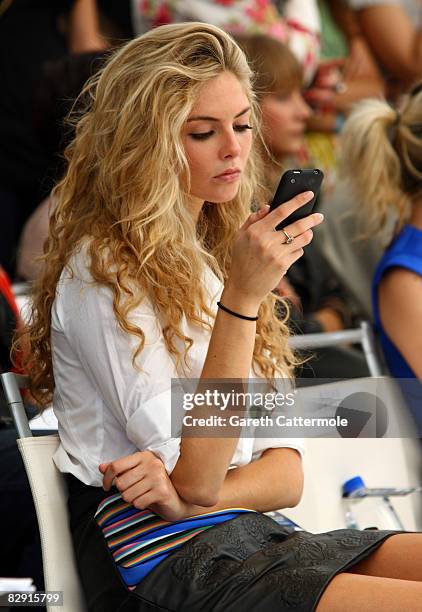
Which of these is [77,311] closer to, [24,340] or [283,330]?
[24,340]

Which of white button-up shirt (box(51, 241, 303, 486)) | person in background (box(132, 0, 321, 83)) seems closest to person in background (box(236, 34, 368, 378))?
person in background (box(132, 0, 321, 83))

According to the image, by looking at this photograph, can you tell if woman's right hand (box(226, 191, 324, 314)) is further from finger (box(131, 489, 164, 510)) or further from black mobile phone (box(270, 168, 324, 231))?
finger (box(131, 489, 164, 510))

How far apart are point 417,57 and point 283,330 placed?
8.32ft

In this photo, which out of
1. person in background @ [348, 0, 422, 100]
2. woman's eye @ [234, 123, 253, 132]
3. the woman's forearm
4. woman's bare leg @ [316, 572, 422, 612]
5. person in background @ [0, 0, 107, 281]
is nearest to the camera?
woman's bare leg @ [316, 572, 422, 612]

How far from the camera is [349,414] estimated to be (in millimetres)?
2430

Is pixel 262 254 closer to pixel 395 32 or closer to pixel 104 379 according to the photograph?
pixel 104 379

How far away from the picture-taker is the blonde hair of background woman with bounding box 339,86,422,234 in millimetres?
2908

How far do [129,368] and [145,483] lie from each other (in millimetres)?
209

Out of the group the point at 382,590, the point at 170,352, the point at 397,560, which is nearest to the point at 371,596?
the point at 382,590

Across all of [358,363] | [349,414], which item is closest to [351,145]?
[358,363]

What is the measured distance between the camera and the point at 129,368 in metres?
1.89

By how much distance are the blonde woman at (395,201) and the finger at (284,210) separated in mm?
957

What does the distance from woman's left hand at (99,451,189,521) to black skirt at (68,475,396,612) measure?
0.25 ft

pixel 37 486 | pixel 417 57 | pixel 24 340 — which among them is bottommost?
pixel 37 486
